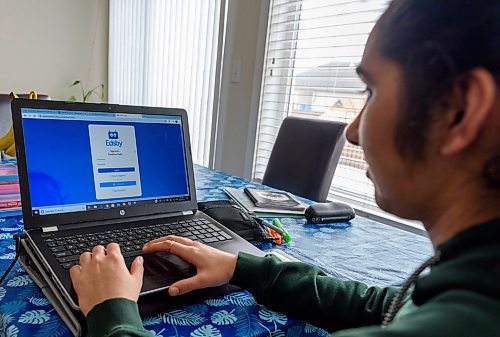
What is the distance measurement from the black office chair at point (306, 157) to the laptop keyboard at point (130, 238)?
860mm

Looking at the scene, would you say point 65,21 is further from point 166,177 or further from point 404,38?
point 404,38

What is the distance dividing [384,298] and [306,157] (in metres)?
1.10

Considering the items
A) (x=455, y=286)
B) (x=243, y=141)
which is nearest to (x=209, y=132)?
(x=243, y=141)

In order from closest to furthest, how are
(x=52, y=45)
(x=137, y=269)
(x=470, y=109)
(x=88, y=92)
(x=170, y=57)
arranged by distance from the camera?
(x=470, y=109) < (x=137, y=269) < (x=170, y=57) < (x=52, y=45) < (x=88, y=92)

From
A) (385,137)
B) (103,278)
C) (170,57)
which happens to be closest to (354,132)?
(385,137)

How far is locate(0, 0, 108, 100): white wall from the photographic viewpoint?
3.18 meters

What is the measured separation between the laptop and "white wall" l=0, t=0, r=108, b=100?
9.96 feet

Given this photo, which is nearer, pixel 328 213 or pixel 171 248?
pixel 171 248

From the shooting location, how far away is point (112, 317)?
1.45 ft

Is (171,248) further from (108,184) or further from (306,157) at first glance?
(306,157)

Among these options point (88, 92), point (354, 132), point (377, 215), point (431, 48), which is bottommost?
point (377, 215)

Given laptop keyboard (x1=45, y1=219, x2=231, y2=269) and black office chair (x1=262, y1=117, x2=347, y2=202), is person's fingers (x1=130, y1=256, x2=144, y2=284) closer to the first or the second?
laptop keyboard (x1=45, y1=219, x2=231, y2=269)

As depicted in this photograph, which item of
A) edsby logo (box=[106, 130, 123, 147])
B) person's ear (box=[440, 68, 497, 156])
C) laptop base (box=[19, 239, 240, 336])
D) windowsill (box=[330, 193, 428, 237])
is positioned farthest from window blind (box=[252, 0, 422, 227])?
person's ear (box=[440, 68, 497, 156])

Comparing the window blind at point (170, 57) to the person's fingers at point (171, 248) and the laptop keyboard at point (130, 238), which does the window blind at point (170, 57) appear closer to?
the laptop keyboard at point (130, 238)
